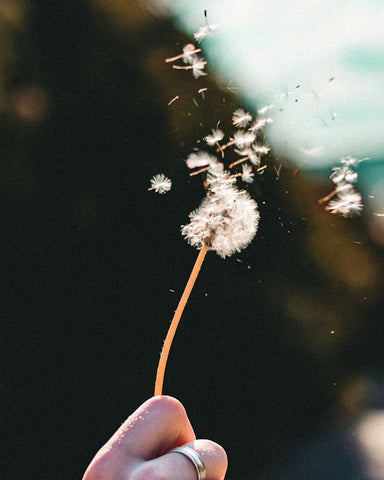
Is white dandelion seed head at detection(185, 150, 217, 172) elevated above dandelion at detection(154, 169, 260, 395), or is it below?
above

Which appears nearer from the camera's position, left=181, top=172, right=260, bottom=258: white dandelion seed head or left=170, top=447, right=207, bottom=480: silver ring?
left=170, top=447, right=207, bottom=480: silver ring

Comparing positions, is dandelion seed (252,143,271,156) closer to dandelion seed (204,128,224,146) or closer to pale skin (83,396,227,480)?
dandelion seed (204,128,224,146)

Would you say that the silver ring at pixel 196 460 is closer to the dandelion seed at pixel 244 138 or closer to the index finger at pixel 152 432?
the index finger at pixel 152 432

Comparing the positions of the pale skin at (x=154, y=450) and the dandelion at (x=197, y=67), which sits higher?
the dandelion at (x=197, y=67)

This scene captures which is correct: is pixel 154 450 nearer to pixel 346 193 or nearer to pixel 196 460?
pixel 196 460

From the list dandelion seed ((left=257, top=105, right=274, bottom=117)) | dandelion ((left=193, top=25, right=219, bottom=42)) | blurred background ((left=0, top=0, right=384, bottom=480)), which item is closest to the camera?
dandelion ((left=193, top=25, right=219, bottom=42))

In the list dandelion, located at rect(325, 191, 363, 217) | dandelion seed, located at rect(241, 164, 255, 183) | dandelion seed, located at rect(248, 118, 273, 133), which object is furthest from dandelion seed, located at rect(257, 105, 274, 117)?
dandelion, located at rect(325, 191, 363, 217)

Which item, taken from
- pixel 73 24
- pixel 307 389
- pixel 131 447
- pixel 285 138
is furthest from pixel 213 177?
pixel 307 389

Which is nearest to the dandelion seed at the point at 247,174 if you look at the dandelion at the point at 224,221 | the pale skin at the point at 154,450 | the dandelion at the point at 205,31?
the dandelion at the point at 224,221

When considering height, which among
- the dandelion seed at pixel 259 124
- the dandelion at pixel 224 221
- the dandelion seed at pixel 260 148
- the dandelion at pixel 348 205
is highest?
the dandelion seed at pixel 259 124

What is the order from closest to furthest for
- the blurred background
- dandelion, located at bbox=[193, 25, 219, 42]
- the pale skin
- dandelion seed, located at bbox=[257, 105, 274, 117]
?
the pale skin → dandelion, located at bbox=[193, 25, 219, 42] → dandelion seed, located at bbox=[257, 105, 274, 117] → the blurred background
